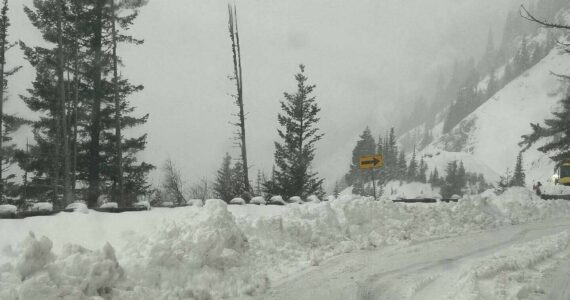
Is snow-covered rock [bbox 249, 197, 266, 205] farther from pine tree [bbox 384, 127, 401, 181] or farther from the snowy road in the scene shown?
pine tree [bbox 384, 127, 401, 181]

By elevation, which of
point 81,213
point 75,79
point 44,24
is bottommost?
point 81,213

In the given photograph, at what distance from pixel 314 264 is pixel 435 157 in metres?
190

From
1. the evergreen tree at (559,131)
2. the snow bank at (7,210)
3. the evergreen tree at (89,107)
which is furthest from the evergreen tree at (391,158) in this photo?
the snow bank at (7,210)

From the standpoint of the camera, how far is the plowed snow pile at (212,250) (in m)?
4.78

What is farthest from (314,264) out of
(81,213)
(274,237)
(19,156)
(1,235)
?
(19,156)

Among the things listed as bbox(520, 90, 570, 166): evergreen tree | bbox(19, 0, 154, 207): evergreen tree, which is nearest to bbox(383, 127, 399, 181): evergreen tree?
bbox(520, 90, 570, 166): evergreen tree

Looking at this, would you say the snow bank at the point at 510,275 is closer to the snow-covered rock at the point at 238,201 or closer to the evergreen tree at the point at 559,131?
the snow-covered rock at the point at 238,201

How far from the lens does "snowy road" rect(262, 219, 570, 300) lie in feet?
18.7

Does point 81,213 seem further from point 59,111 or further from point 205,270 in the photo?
point 59,111

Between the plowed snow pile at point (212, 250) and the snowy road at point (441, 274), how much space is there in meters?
0.56

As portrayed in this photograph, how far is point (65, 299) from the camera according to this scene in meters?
4.59

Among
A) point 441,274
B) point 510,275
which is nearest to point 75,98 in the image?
point 441,274

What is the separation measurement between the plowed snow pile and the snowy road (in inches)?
22.0

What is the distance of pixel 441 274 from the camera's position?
6.76m
